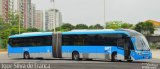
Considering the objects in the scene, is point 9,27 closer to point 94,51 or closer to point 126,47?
point 94,51

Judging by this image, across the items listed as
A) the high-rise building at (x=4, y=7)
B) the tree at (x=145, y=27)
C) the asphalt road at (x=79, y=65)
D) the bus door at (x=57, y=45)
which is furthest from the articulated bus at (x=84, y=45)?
the high-rise building at (x=4, y=7)

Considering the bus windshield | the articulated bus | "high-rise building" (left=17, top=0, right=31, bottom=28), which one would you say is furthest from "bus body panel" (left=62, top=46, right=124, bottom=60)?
"high-rise building" (left=17, top=0, right=31, bottom=28)

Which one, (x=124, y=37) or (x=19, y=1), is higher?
(x=19, y=1)

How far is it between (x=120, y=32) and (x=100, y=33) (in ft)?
7.19

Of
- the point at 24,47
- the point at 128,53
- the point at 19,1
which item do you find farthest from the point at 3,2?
the point at 128,53

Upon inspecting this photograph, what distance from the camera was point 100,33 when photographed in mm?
35656

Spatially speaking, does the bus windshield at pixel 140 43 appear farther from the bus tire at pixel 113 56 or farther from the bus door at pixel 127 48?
the bus tire at pixel 113 56

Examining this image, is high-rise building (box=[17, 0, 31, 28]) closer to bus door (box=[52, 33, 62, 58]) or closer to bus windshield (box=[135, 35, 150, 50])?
bus door (box=[52, 33, 62, 58])

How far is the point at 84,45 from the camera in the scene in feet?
121

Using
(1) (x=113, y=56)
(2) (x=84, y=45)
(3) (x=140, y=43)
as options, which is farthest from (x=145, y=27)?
(3) (x=140, y=43)

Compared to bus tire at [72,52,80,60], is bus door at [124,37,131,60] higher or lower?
higher

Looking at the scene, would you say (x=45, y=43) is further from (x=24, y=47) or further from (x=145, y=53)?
(x=145, y=53)

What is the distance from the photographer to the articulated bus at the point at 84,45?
1328 inches

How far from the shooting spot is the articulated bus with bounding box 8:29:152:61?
33.7 meters
